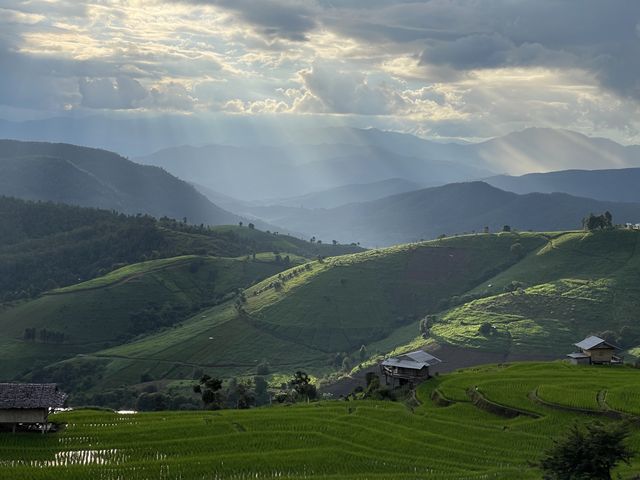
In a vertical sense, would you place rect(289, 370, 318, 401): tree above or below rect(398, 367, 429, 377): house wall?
below

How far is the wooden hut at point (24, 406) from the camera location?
76.1 metres

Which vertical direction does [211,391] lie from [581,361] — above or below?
below

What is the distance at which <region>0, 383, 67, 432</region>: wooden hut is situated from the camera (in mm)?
76062

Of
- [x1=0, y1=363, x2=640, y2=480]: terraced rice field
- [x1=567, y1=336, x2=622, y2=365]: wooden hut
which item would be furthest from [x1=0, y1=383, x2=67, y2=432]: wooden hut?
[x1=567, y1=336, x2=622, y2=365]: wooden hut

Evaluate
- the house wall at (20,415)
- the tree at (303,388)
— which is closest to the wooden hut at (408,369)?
the tree at (303,388)

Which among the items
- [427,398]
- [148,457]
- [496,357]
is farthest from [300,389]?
[496,357]

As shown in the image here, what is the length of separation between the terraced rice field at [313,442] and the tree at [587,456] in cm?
576

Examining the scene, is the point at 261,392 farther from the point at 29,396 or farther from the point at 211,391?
the point at 29,396

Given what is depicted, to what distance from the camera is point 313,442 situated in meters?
75.6

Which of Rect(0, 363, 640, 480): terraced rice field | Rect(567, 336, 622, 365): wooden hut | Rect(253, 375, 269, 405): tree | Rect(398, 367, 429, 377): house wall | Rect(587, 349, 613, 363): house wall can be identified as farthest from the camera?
Rect(253, 375, 269, 405): tree

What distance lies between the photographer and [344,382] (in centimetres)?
19650

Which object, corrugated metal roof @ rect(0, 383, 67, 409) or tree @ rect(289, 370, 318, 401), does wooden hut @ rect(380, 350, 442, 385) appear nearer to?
tree @ rect(289, 370, 318, 401)

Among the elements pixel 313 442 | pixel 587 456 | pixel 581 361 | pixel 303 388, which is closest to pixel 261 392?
pixel 303 388

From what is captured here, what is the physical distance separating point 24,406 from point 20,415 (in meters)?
1.28
